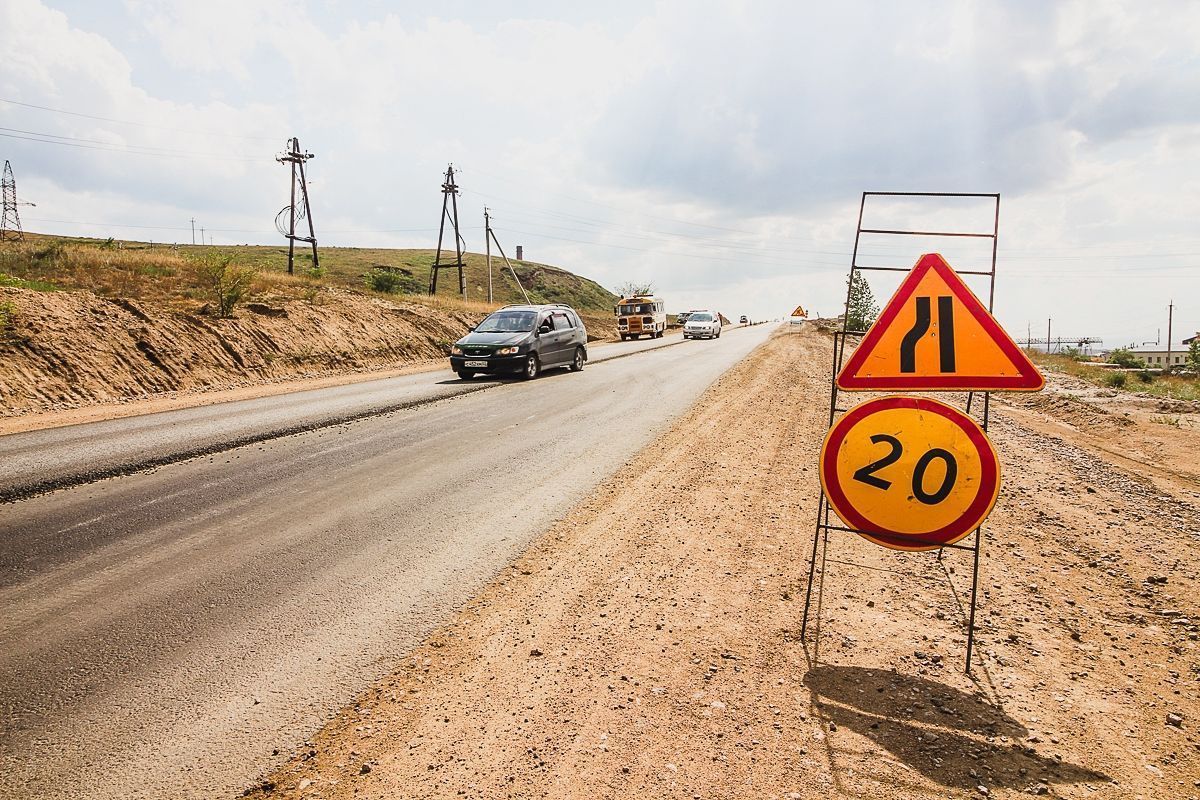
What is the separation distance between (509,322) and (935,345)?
16.0 meters

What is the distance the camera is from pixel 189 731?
301 cm

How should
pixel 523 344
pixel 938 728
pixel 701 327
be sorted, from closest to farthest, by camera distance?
pixel 938 728 < pixel 523 344 < pixel 701 327

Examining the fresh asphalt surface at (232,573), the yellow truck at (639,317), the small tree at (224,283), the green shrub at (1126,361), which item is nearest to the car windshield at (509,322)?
the fresh asphalt surface at (232,573)

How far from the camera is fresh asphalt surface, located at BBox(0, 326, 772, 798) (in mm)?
2971

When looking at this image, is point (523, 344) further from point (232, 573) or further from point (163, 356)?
point (232, 573)

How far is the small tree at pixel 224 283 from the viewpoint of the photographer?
811 inches

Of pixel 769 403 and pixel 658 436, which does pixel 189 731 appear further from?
pixel 769 403

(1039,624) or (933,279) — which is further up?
(933,279)

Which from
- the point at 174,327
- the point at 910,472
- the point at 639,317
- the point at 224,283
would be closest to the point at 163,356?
the point at 174,327

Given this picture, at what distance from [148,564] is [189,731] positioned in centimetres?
251

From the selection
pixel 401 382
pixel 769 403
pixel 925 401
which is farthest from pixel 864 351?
pixel 401 382

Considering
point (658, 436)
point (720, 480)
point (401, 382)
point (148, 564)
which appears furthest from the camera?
point (401, 382)

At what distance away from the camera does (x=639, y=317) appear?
42.5 meters

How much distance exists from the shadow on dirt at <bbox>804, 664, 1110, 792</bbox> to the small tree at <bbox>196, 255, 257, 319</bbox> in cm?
2158
